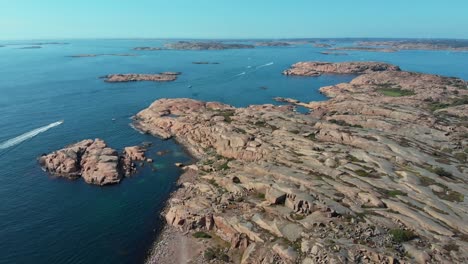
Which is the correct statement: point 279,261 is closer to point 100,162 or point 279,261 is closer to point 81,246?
point 81,246

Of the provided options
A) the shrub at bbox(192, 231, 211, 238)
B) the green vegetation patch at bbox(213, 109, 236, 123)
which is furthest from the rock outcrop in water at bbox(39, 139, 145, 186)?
the green vegetation patch at bbox(213, 109, 236, 123)

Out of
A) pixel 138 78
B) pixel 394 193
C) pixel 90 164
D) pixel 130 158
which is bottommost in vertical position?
pixel 138 78

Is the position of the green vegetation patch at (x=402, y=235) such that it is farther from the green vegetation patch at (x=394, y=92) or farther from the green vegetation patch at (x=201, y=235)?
the green vegetation patch at (x=394, y=92)

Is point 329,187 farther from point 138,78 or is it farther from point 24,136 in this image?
point 138,78

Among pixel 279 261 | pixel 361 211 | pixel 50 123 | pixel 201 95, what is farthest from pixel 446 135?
pixel 50 123

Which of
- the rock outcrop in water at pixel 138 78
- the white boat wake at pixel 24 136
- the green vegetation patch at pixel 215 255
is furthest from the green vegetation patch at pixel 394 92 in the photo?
the white boat wake at pixel 24 136

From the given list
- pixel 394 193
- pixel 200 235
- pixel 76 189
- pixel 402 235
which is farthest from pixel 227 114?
A: pixel 402 235

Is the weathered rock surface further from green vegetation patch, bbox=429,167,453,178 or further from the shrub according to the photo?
green vegetation patch, bbox=429,167,453,178
